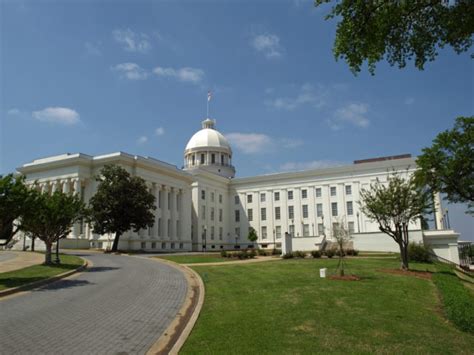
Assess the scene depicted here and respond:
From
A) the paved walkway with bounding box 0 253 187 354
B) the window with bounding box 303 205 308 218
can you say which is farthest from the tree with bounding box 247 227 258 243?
the paved walkway with bounding box 0 253 187 354

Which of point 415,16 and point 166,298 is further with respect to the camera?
point 166,298

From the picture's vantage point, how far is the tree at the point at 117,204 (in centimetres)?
4481

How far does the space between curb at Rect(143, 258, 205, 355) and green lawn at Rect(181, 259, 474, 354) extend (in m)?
0.22

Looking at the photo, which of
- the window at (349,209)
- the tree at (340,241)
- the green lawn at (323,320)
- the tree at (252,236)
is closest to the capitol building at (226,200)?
the window at (349,209)

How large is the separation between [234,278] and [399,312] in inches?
351

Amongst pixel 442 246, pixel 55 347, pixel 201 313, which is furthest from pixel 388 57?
pixel 442 246

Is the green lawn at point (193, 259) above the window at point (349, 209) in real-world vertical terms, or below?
below

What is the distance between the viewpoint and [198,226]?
75.4 metres

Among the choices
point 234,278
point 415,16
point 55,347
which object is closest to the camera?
point 55,347

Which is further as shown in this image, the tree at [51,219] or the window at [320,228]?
the window at [320,228]

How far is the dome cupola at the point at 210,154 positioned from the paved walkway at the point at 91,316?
7528 centimetres

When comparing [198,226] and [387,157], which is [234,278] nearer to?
[198,226]

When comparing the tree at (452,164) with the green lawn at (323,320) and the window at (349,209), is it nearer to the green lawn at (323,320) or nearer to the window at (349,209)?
the green lawn at (323,320)

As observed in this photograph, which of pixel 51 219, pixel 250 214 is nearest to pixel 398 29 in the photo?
pixel 51 219
